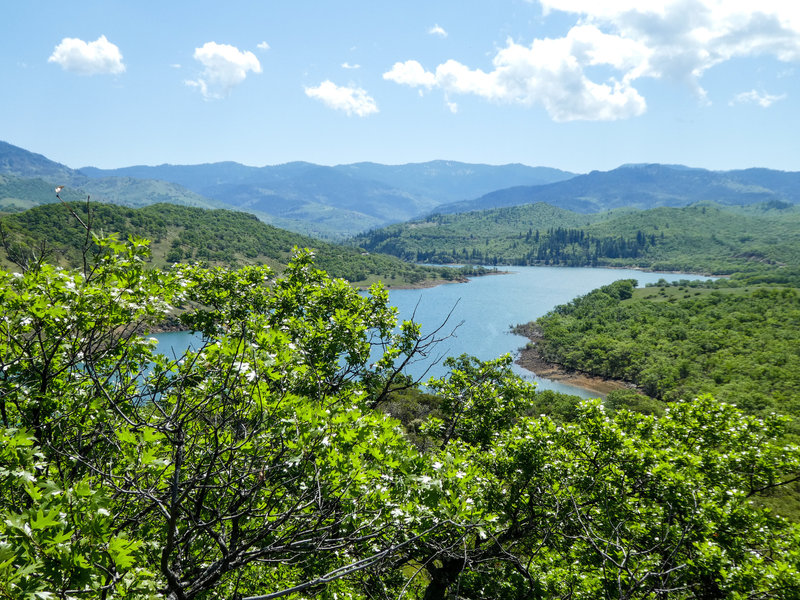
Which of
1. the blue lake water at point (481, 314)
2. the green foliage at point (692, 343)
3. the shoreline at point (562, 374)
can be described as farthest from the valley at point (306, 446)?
the shoreline at point (562, 374)

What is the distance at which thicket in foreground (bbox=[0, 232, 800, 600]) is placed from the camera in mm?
4164

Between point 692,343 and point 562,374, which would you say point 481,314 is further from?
point 692,343

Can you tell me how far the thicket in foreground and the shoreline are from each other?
76455mm

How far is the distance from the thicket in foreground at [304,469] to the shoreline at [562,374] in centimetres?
7645

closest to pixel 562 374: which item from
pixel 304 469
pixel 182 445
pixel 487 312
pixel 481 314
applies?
pixel 481 314

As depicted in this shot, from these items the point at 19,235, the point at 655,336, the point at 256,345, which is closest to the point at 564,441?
the point at 256,345

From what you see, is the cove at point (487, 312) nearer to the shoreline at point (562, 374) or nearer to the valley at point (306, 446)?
the shoreline at point (562, 374)

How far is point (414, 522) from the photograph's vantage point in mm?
5961

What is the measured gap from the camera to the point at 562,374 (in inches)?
3615

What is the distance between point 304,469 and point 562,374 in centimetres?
9501

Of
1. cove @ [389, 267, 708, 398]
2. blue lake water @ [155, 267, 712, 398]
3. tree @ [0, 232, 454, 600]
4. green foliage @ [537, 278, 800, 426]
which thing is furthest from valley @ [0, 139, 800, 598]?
green foliage @ [537, 278, 800, 426]

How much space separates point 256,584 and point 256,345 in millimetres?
5154

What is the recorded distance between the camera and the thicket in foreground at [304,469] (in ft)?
13.7

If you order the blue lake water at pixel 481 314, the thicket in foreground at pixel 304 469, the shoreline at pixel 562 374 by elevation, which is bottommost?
the shoreline at pixel 562 374
